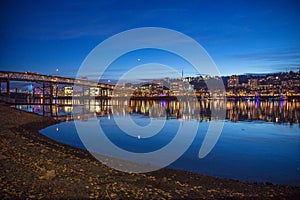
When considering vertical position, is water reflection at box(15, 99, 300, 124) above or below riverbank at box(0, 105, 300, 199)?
below

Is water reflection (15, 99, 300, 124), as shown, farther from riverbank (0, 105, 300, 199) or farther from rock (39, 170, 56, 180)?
rock (39, 170, 56, 180)

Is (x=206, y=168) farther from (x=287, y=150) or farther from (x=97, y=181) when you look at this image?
(x=287, y=150)

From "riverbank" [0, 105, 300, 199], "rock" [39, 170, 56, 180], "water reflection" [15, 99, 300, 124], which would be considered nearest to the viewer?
"riverbank" [0, 105, 300, 199]

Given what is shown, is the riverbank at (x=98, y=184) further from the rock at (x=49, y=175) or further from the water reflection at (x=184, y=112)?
the water reflection at (x=184, y=112)

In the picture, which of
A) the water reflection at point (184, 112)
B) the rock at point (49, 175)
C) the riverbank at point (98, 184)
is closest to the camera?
the riverbank at point (98, 184)

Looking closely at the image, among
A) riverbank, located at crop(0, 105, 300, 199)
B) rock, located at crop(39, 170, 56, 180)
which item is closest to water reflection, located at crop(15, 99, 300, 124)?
riverbank, located at crop(0, 105, 300, 199)

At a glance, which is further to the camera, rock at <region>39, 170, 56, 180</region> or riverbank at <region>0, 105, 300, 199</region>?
rock at <region>39, 170, 56, 180</region>

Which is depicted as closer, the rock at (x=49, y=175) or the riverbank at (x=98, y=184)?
the riverbank at (x=98, y=184)

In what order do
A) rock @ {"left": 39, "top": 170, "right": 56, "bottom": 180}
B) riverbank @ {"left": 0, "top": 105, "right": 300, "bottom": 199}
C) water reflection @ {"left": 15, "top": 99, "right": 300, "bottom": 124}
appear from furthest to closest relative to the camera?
water reflection @ {"left": 15, "top": 99, "right": 300, "bottom": 124}, rock @ {"left": 39, "top": 170, "right": 56, "bottom": 180}, riverbank @ {"left": 0, "top": 105, "right": 300, "bottom": 199}

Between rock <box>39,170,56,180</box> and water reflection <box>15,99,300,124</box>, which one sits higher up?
rock <box>39,170,56,180</box>

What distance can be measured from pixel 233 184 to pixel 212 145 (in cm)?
957

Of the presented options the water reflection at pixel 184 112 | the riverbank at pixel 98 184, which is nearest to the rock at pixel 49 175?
the riverbank at pixel 98 184

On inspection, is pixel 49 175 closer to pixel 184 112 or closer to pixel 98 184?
pixel 98 184

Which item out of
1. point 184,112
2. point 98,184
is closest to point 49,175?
point 98,184
